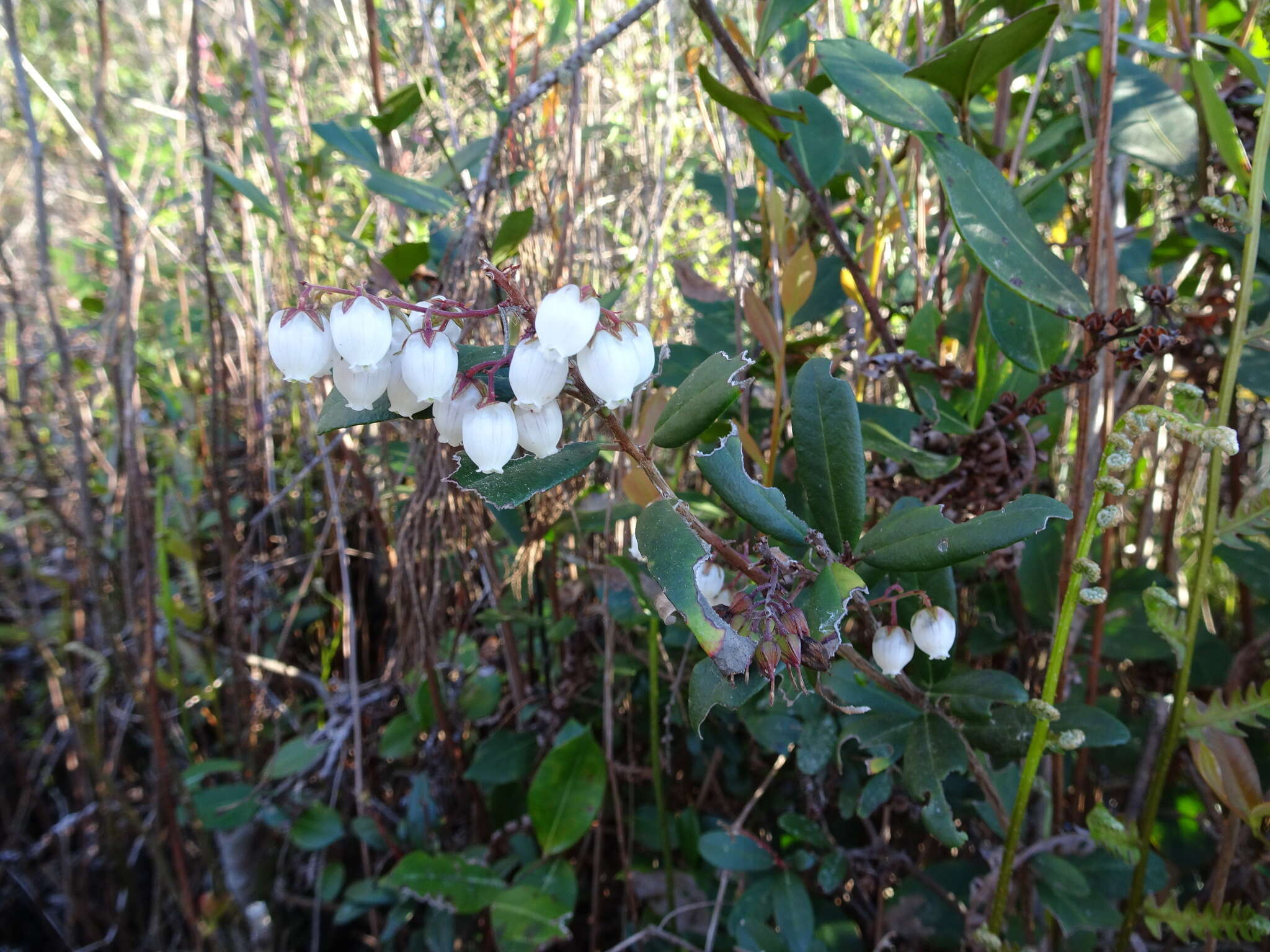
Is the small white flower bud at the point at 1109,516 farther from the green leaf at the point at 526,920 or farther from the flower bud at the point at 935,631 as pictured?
the green leaf at the point at 526,920

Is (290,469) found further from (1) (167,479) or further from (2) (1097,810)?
(2) (1097,810)

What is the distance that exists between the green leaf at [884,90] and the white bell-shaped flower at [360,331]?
17.0 inches

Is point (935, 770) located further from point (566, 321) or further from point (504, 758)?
point (504, 758)

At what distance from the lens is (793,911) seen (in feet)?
2.83

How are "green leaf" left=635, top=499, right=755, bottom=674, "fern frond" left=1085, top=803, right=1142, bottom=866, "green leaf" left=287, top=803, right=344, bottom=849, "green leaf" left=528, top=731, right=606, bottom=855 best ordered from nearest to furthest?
"green leaf" left=635, top=499, right=755, bottom=674, "fern frond" left=1085, top=803, right=1142, bottom=866, "green leaf" left=528, top=731, right=606, bottom=855, "green leaf" left=287, top=803, right=344, bottom=849

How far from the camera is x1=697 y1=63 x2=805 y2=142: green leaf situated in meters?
0.74

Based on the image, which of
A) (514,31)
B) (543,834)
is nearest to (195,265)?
(514,31)

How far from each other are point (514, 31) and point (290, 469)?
3.53 feet

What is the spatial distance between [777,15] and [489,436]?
56 cm

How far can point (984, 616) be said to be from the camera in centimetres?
97

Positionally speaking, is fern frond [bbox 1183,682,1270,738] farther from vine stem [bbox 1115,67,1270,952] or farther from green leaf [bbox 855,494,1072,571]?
green leaf [bbox 855,494,1072,571]

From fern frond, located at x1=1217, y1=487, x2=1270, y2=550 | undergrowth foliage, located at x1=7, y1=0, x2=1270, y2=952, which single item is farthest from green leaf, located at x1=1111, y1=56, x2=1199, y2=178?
fern frond, located at x1=1217, y1=487, x2=1270, y2=550

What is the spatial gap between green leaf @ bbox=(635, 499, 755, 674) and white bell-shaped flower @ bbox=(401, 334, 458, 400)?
0.17 m

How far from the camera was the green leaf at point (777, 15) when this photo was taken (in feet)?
2.50
